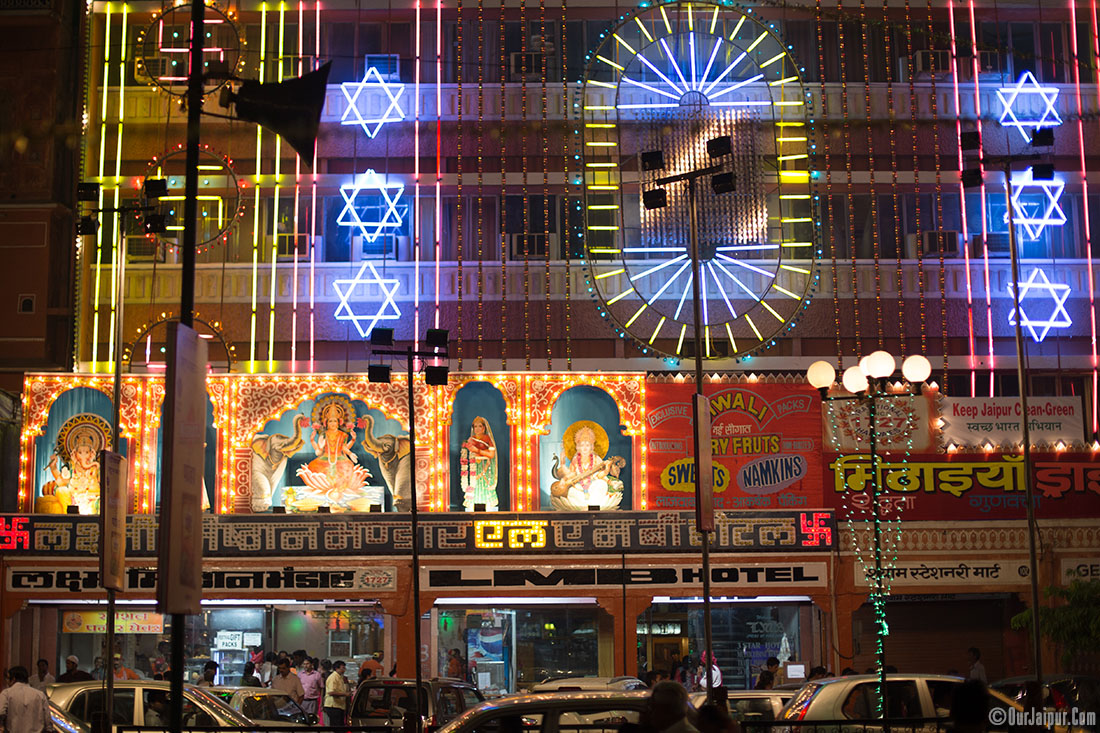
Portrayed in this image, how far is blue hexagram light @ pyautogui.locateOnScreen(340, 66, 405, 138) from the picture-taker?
96.3 feet

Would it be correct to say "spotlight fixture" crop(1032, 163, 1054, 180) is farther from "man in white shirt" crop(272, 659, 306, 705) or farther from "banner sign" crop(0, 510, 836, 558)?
"man in white shirt" crop(272, 659, 306, 705)

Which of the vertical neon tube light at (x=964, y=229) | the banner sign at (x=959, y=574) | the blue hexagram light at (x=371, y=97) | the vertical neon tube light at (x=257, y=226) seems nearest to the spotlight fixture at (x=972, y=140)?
the vertical neon tube light at (x=964, y=229)

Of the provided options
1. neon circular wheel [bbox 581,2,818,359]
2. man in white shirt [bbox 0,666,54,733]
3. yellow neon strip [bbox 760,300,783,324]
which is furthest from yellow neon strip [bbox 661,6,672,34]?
man in white shirt [bbox 0,666,54,733]

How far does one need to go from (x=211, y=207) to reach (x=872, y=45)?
1550cm

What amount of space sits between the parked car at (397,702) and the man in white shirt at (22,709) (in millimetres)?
4750

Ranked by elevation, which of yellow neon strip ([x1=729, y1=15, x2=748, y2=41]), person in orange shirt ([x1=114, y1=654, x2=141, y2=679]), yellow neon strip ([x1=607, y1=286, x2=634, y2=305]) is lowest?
person in orange shirt ([x1=114, y1=654, x2=141, y2=679])

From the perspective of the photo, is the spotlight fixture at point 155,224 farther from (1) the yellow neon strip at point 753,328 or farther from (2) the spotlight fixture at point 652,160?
(1) the yellow neon strip at point 753,328

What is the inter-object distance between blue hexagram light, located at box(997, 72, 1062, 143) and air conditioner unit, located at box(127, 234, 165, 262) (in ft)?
62.7

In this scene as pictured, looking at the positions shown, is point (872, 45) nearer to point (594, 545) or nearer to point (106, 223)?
point (594, 545)

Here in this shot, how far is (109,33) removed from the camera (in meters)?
29.7

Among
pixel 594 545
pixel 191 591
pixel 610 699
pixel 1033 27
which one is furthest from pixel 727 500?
pixel 191 591

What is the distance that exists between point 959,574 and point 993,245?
8347 millimetres

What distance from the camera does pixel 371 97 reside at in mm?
29578

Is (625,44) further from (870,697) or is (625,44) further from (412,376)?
(870,697)
